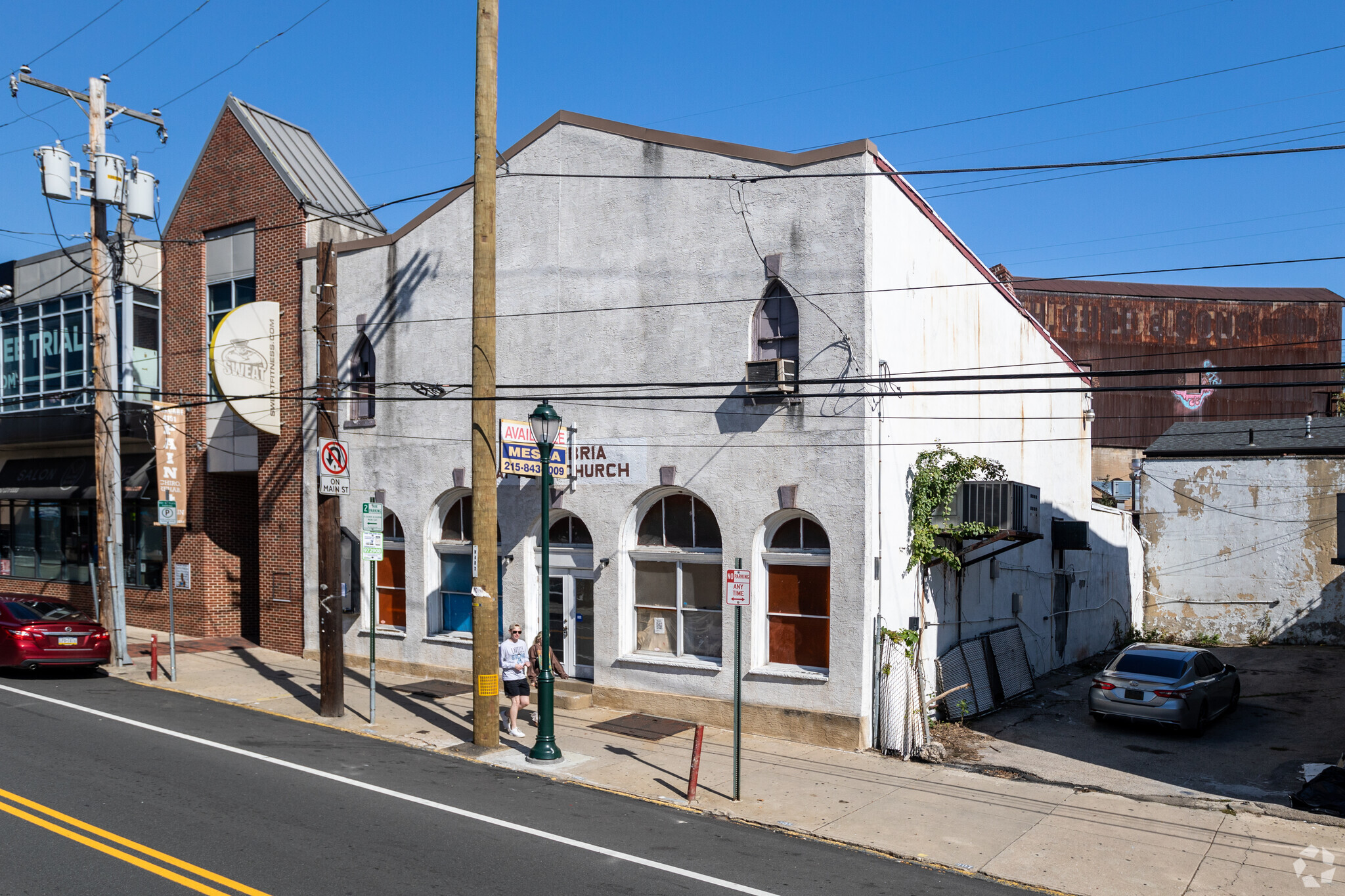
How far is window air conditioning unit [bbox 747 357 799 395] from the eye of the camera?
1478 cm

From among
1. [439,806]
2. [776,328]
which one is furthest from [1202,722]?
[439,806]

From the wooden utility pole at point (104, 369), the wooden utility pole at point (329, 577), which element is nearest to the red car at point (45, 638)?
the wooden utility pole at point (104, 369)

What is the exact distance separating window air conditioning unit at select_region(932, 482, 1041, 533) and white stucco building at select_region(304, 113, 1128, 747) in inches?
40.7

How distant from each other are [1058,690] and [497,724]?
1203 centimetres

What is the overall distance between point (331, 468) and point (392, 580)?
4.69 metres

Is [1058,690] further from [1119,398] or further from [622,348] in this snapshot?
[1119,398]

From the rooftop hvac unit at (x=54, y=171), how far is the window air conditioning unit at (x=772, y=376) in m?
14.6

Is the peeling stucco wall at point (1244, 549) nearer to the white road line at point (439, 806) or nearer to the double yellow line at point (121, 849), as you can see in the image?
the white road line at point (439, 806)

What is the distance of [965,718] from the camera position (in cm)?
1647

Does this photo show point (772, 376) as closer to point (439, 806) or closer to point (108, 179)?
point (439, 806)

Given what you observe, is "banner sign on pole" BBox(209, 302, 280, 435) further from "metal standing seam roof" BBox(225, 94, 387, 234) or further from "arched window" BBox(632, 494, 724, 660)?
"arched window" BBox(632, 494, 724, 660)

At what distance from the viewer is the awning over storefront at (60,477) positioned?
24.4 metres

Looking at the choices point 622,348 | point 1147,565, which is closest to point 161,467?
point 622,348

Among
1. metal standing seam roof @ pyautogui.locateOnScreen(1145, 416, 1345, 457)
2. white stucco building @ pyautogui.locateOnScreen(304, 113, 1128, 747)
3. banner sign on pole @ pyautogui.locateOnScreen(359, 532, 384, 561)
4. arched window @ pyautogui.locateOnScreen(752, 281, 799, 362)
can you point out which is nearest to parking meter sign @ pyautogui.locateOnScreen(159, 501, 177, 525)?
white stucco building @ pyautogui.locateOnScreen(304, 113, 1128, 747)
